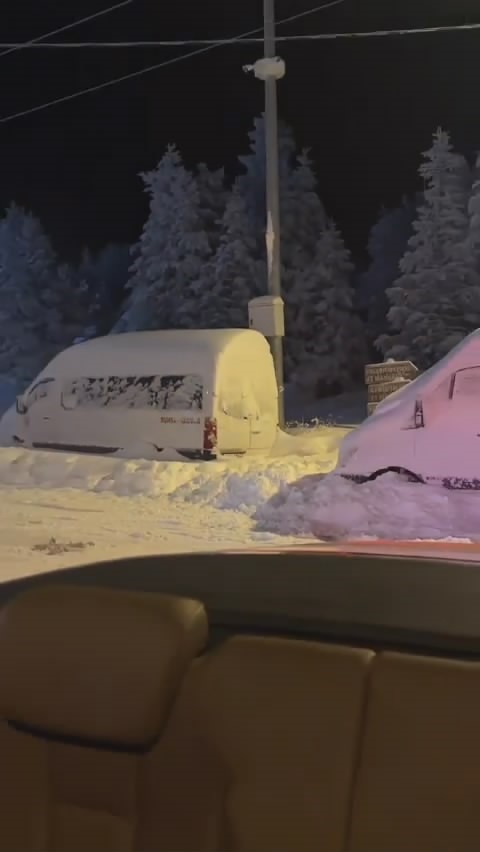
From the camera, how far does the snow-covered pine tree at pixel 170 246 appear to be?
35.9 metres

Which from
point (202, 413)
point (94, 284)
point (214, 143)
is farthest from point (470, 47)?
point (202, 413)

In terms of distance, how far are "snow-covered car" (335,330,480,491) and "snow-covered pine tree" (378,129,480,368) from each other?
2274 cm

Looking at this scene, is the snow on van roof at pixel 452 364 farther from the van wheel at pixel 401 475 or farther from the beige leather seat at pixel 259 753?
the beige leather seat at pixel 259 753

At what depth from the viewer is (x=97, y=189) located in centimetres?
3622

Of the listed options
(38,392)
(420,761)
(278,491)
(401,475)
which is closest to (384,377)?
(38,392)

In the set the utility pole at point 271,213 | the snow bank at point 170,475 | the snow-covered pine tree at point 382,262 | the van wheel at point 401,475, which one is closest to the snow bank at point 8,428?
the snow bank at point 170,475

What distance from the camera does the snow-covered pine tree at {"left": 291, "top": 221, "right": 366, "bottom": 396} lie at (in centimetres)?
3453

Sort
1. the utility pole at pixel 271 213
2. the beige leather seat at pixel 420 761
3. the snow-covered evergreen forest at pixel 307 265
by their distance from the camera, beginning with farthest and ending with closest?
1. the snow-covered evergreen forest at pixel 307 265
2. the utility pole at pixel 271 213
3. the beige leather seat at pixel 420 761

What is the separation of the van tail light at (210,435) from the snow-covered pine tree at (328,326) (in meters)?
21.1

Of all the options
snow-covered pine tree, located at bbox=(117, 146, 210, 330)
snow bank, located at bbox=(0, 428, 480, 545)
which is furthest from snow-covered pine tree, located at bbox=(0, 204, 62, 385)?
snow bank, located at bbox=(0, 428, 480, 545)

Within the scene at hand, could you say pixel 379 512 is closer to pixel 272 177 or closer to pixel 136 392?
pixel 136 392

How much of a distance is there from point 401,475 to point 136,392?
19.2 feet

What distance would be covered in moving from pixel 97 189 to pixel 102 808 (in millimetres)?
35859

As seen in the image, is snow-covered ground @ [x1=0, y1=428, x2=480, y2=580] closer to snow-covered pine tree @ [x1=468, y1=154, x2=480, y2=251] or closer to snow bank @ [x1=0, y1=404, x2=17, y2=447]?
snow bank @ [x1=0, y1=404, x2=17, y2=447]
